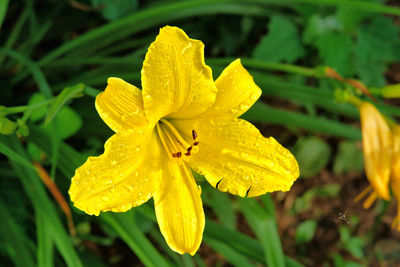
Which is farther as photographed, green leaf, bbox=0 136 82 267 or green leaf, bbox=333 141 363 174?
green leaf, bbox=333 141 363 174

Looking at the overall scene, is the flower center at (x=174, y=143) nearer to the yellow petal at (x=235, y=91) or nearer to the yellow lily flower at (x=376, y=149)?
the yellow petal at (x=235, y=91)

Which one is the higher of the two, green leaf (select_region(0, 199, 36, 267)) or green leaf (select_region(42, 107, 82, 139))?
green leaf (select_region(42, 107, 82, 139))

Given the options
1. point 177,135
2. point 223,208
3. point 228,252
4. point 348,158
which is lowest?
point 348,158

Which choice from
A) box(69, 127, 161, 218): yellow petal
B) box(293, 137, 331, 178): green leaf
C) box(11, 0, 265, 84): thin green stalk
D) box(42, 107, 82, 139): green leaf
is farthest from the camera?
box(293, 137, 331, 178): green leaf

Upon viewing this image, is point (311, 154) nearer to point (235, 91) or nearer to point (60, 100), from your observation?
point (235, 91)

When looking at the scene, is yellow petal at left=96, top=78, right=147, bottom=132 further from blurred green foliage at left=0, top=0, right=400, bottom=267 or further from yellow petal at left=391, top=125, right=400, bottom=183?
yellow petal at left=391, top=125, right=400, bottom=183

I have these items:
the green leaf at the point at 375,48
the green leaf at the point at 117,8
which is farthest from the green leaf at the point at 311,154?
the green leaf at the point at 117,8

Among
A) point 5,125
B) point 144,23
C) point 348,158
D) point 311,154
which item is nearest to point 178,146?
point 5,125

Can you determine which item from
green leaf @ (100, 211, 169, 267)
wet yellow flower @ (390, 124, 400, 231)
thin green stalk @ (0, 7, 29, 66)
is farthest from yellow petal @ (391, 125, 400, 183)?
thin green stalk @ (0, 7, 29, 66)
